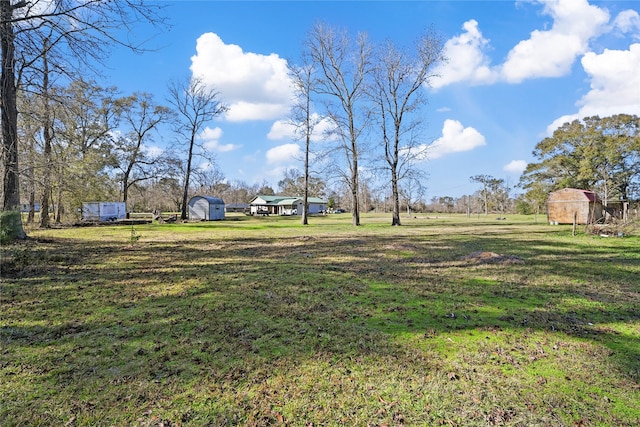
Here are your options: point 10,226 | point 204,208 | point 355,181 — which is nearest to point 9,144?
point 10,226

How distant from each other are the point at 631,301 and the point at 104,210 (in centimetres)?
3052

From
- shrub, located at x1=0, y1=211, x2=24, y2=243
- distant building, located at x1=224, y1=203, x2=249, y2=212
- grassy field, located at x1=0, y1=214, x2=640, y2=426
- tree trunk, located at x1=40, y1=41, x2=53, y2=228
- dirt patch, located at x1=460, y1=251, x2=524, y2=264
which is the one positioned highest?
tree trunk, located at x1=40, y1=41, x2=53, y2=228

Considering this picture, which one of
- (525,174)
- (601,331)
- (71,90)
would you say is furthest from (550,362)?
(525,174)

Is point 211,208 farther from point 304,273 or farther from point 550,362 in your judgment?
point 550,362

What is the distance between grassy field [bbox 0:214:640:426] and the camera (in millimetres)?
2299

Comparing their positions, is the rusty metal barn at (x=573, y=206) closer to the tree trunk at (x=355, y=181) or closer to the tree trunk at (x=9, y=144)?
the tree trunk at (x=355, y=181)

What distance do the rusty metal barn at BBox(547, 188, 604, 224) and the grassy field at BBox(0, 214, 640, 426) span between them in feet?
62.9

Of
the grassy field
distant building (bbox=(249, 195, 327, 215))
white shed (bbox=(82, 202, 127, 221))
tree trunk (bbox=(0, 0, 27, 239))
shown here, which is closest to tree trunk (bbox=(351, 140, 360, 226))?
the grassy field

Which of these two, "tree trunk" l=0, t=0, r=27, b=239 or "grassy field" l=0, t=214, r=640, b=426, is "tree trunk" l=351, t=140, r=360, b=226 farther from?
"tree trunk" l=0, t=0, r=27, b=239

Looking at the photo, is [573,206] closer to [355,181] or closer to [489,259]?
[355,181]

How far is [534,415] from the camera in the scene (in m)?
2.25

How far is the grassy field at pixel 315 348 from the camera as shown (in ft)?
7.54

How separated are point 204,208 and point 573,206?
105ft

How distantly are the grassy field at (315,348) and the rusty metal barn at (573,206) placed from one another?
62.9ft
